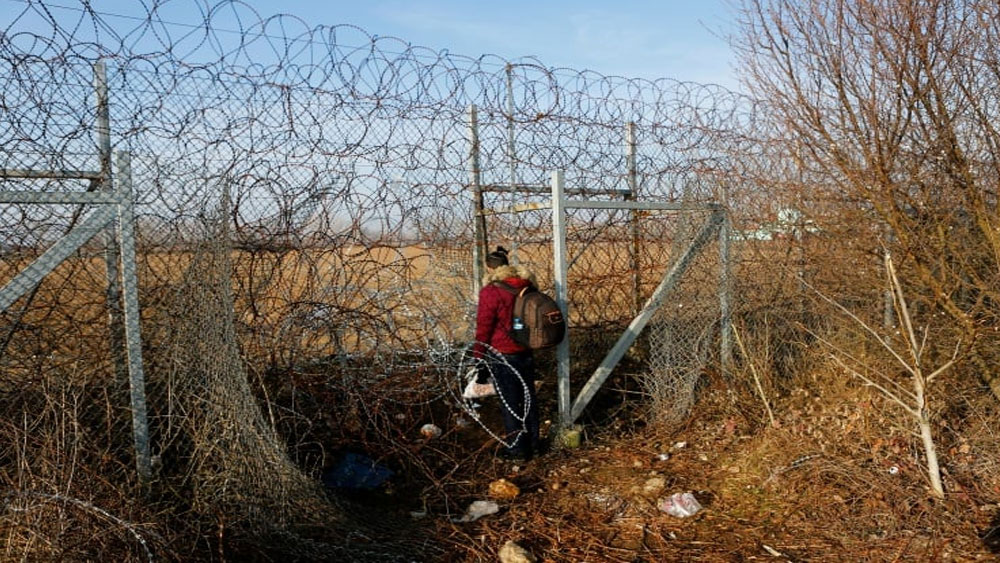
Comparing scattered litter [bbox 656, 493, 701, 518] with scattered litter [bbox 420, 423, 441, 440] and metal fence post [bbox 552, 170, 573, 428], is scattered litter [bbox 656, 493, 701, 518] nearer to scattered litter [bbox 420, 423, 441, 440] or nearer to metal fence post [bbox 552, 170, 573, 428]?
metal fence post [bbox 552, 170, 573, 428]

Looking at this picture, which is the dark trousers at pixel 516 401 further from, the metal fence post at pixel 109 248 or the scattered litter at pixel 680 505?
the metal fence post at pixel 109 248

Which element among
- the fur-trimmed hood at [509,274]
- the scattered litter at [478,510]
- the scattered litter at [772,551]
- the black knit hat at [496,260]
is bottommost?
the scattered litter at [772,551]

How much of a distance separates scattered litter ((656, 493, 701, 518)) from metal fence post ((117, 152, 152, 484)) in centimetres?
262

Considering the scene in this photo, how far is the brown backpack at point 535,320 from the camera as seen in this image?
4.81 metres

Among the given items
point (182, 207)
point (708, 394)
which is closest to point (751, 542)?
point (708, 394)

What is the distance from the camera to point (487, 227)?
5.98 m

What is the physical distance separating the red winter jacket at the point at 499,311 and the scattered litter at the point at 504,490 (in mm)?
901

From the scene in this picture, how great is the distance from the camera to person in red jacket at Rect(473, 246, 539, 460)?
4914 mm

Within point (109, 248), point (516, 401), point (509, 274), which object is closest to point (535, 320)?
point (509, 274)

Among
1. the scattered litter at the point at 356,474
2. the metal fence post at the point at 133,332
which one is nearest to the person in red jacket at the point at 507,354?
the scattered litter at the point at 356,474

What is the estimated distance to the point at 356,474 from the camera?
433 cm

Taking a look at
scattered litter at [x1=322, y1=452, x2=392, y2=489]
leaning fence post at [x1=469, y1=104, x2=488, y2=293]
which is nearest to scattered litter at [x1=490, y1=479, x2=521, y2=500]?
scattered litter at [x1=322, y1=452, x2=392, y2=489]

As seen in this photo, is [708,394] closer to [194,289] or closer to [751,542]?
[751,542]

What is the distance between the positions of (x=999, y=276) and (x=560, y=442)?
9.14ft
